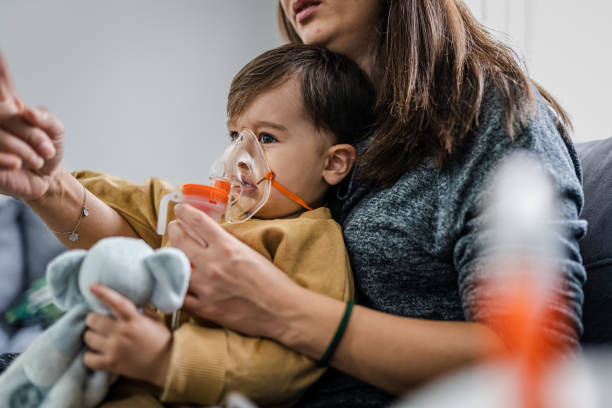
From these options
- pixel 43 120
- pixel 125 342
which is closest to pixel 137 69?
pixel 43 120

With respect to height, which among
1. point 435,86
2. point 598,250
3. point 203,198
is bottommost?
point 598,250

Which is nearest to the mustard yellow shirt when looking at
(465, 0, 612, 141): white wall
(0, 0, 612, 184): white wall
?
(465, 0, 612, 141): white wall

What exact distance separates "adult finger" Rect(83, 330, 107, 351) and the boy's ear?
0.65 metres

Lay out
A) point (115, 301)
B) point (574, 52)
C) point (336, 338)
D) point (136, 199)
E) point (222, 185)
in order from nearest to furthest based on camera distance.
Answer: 1. point (115, 301)
2. point (336, 338)
3. point (222, 185)
4. point (136, 199)
5. point (574, 52)

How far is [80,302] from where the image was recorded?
0.76 m

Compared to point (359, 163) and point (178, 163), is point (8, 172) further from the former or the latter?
point (178, 163)

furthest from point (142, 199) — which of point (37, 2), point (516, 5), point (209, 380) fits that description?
point (37, 2)

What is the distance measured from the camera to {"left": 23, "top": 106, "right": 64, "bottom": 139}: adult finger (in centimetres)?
77

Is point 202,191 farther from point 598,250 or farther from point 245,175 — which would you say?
point 598,250

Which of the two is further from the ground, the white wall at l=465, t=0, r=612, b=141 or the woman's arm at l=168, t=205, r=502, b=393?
the white wall at l=465, t=0, r=612, b=141

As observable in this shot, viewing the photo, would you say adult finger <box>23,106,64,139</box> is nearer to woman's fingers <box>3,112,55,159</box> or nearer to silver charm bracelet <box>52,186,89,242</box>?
woman's fingers <box>3,112,55,159</box>

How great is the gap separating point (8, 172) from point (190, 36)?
252 cm

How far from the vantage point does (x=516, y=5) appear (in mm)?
1932

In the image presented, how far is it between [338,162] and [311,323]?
19.8 inches
